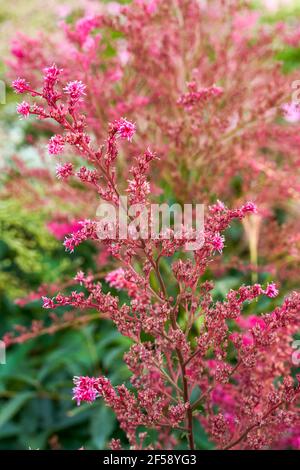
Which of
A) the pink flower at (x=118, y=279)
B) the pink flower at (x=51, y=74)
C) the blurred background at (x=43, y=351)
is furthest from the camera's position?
the blurred background at (x=43, y=351)

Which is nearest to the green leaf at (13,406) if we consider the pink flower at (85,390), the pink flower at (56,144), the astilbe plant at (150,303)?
the astilbe plant at (150,303)

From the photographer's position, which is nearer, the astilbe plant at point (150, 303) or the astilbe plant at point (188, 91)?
the astilbe plant at point (150, 303)

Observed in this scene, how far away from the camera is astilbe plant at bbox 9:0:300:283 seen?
1509 mm

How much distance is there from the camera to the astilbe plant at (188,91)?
151cm

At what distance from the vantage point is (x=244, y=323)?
1.42 metres

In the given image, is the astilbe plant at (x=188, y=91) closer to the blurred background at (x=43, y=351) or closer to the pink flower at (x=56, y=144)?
the blurred background at (x=43, y=351)

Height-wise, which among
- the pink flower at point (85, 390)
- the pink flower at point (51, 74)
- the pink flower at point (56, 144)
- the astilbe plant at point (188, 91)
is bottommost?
the pink flower at point (85, 390)

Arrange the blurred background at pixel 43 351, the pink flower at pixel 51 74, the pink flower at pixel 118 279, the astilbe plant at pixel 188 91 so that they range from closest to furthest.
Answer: the pink flower at pixel 51 74, the pink flower at pixel 118 279, the astilbe plant at pixel 188 91, the blurred background at pixel 43 351

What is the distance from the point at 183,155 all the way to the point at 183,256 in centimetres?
28

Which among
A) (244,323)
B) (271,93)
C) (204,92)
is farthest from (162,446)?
(271,93)

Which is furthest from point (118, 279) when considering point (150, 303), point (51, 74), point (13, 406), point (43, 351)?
point (43, 351)

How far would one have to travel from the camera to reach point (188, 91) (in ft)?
4.67

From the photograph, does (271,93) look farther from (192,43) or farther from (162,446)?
(162,446)
